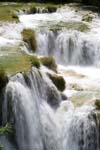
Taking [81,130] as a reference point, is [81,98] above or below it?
above

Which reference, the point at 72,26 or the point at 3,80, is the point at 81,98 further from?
the point at 72,26

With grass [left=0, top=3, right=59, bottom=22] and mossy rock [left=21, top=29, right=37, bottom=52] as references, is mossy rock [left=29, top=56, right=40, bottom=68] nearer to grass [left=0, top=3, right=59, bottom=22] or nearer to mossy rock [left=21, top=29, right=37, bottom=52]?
mossy rock [left=21, top=29, right=37, bottom=52]

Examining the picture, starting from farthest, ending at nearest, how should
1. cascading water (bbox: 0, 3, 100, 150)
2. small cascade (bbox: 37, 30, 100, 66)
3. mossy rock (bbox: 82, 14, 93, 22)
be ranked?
mossy rock (bbox: 82, 14, 93, 22) → small cascade (bbox: 37, 30, 100, 66) → cascading water (bbox: 0, 3, 100, 150)

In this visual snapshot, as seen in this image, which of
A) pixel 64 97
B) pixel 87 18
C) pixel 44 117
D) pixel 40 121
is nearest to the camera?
pixel 40 121

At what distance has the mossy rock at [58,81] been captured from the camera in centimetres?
1731

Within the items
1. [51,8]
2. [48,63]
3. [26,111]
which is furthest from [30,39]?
[51,8]

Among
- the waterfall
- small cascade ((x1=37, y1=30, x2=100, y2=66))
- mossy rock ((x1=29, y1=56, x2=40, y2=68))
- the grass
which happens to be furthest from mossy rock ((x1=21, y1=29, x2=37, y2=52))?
the waterfall

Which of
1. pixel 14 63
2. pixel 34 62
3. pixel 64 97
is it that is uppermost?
pixel 14 63

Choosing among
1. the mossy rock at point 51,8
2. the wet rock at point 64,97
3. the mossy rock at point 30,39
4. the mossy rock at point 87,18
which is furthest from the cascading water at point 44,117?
the mossy rock at point 51,8

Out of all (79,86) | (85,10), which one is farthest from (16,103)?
(85,10)

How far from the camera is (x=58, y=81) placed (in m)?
17.4

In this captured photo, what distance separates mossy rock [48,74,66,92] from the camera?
17.3 meters

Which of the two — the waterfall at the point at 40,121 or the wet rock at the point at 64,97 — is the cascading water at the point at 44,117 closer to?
the waterfall at the point at 40,121

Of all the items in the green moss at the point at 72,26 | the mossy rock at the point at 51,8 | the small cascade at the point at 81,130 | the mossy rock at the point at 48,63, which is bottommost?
the mossy rock at the point at 51,8
